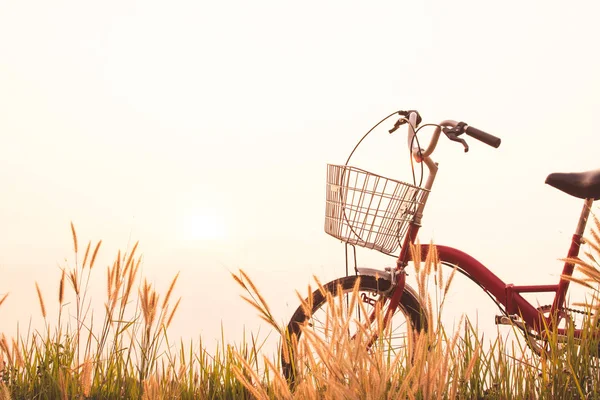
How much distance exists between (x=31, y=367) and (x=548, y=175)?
2950 mm

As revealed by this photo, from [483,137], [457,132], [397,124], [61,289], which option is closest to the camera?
[61,289]

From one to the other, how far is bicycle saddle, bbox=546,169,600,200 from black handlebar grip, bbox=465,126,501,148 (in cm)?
52

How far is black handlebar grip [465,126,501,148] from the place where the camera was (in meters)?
3.31

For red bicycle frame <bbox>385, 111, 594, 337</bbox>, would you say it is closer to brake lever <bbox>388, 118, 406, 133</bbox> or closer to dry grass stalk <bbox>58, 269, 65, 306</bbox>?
brake lever <bbox>388, 118, 406, 133</bbox>

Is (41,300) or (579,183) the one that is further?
(579,183)

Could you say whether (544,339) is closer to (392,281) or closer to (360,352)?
(392,281)

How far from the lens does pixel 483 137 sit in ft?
10.9

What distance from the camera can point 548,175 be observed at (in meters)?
3.63

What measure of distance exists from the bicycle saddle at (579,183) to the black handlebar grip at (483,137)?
1.71 ft

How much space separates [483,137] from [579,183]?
2.13ft

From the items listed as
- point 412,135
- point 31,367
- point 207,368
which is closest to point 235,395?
point 207,368

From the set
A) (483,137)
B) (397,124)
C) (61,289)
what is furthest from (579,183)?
(61,289)

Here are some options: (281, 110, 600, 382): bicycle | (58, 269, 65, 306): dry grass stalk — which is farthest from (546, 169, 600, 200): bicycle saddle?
(58, 269, 65, 306): dry grass stalk

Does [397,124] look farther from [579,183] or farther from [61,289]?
[61,289]
